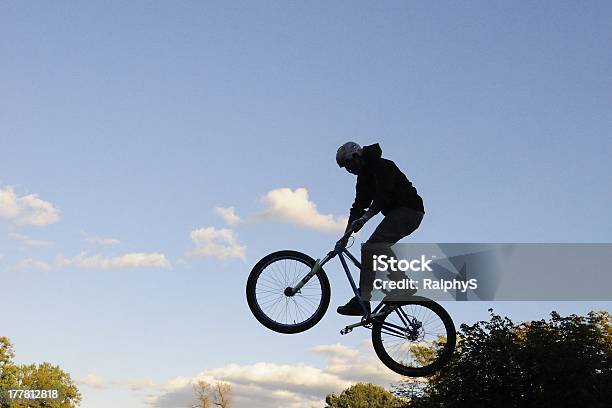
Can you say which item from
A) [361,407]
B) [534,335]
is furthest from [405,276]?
[361,407]

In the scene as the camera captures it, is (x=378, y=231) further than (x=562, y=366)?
No

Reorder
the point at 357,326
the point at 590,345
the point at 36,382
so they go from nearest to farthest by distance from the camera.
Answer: the point at 357,326 < the point at 590,345 < the point at 36,382

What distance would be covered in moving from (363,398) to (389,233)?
97.6 meters

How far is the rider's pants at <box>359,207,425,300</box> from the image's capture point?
9.80 m

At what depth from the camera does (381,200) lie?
980 centimetres

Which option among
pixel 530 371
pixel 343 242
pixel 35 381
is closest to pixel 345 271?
pixel 343 242

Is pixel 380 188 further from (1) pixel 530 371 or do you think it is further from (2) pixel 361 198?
(1) pixel 530 371

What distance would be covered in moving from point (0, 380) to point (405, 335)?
258ft

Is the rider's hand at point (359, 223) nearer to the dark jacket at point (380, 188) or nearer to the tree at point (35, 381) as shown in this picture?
the dark jacket at point (380, 188)

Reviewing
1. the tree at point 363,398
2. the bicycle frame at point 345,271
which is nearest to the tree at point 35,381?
the tree at point 363,398

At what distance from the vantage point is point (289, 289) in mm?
10203

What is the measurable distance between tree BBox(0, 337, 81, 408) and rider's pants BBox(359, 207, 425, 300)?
7742 centimetres

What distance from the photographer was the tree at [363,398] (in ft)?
336

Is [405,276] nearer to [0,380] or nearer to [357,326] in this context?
[357,326]
